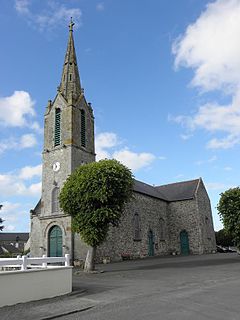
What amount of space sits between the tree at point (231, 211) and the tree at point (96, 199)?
11111mm

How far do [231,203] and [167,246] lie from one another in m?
17.6

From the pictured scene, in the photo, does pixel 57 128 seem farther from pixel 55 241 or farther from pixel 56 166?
pixel 55 241

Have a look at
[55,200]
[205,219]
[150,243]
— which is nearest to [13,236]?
[205,219]

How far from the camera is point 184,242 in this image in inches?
1761

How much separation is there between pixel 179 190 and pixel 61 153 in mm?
22992

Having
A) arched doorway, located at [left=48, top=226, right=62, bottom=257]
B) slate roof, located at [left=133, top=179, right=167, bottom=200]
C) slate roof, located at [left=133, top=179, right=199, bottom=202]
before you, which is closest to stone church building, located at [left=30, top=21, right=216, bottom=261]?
arched doorway, located at [left=48, top=226, right=62, bottom=257]

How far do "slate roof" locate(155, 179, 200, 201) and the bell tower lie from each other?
18.2m

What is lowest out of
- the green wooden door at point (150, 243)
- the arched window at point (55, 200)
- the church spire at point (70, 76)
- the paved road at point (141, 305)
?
the paved road at point (141, 305)

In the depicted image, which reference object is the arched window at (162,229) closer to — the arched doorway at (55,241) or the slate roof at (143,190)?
the slate roof at (143,190)

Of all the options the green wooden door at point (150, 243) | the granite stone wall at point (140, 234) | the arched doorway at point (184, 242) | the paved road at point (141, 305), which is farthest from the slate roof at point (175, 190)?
the paved road at point (141, 305)

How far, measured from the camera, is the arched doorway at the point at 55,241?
29.5 m

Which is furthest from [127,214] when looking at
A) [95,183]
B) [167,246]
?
[95,183]

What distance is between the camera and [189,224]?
44.8 metres

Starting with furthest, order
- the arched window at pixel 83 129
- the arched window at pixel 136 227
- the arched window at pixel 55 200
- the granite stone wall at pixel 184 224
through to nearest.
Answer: the granite stone wall at pixel 184 224 → the arched window at pixel 136 227 → the arched window at pixel 83 129 → the arched window at pixel 55 200
